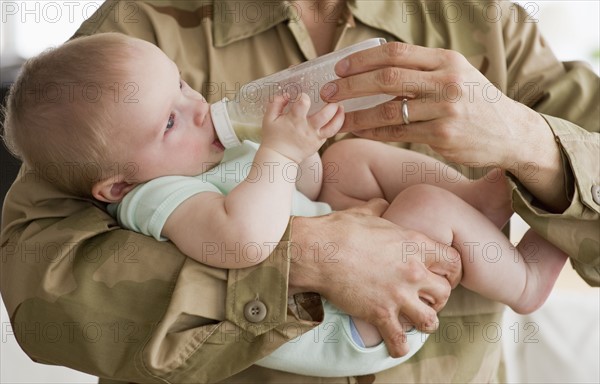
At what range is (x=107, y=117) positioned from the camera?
1318mm

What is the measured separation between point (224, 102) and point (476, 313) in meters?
0.66

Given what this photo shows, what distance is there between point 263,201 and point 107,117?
0.32 meters

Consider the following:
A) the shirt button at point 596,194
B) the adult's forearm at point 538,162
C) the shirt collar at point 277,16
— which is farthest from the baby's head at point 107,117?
the shirt button at point 596,194

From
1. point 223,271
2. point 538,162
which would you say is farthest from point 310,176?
point 538,162

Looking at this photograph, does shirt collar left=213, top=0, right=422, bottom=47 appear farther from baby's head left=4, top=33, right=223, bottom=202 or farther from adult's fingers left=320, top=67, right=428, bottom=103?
adult's fingers left=320, top=67, right=428, bottom=103

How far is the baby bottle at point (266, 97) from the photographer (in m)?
1.35

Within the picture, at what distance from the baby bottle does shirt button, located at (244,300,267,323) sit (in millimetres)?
295

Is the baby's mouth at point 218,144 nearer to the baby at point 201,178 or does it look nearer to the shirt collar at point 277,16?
the baby at point 201,178

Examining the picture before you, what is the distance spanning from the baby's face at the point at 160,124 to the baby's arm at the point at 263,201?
0.12 meters

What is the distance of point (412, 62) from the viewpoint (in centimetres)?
125

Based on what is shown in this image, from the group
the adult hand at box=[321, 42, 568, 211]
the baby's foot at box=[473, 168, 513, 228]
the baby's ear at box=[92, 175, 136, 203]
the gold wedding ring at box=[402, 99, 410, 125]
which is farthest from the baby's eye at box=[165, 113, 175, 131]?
the baby's foot at box=[473, 168, 513, 228]

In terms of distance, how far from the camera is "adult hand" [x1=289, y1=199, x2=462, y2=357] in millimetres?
1303

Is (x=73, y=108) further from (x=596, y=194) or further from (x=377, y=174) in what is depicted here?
(x=596, y=194)

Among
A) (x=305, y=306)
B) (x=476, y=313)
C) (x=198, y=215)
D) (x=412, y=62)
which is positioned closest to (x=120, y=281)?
(x=198, y=215)
